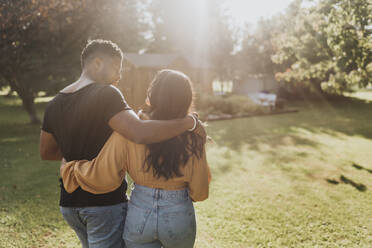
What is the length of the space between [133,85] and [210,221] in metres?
9.17

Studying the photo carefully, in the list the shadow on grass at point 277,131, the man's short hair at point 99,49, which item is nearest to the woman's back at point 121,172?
the man's short hair at point 99,49

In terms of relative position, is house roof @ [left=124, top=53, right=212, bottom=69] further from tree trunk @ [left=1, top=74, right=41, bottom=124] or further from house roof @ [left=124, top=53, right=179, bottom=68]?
tree trunk @ [left=1, top=74, right=41, bottom=124]

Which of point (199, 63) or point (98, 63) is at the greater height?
point (199, 63)

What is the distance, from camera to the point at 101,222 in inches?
75.0

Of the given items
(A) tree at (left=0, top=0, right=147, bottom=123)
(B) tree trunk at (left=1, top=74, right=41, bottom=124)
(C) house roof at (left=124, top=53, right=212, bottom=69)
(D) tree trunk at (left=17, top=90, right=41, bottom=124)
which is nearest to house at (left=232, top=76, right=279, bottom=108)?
(C) house roof at (left=124, top=53, right=212, bottom=69)

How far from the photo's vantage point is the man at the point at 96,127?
69.2 inches

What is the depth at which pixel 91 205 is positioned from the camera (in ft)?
6.27

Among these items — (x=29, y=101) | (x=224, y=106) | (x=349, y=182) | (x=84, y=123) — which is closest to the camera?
(x=84, y=123)

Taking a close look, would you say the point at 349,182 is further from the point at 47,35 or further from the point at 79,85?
the point at 47,35

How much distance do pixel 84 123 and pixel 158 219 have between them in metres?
0.83

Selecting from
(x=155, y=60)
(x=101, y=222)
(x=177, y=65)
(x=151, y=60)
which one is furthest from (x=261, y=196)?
(x=151, y=60)

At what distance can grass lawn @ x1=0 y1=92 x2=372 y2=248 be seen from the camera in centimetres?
418

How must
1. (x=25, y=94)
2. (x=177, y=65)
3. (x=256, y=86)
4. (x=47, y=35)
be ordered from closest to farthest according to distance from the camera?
(x=47, y=35)
(x=25, y=94)
(x=177, y=65)
(x=256, y=86)

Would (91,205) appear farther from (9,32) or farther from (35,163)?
(9,32)
